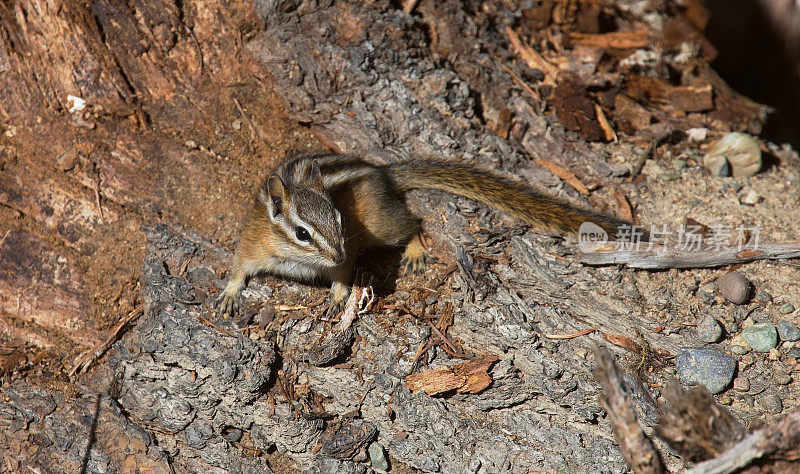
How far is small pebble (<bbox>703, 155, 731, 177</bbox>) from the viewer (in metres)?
3.70

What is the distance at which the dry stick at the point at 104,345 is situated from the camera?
336 cm

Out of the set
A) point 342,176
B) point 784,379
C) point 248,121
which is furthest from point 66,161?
point 784,379

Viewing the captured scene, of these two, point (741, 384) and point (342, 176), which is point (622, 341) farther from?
point (342, 176)

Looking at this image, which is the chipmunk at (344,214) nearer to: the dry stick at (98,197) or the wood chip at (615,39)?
the dry stick at (98,197)

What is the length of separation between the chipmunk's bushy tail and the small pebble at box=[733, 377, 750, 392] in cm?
94

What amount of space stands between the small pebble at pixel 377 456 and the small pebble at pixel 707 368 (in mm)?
1664

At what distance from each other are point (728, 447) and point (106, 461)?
3277mm

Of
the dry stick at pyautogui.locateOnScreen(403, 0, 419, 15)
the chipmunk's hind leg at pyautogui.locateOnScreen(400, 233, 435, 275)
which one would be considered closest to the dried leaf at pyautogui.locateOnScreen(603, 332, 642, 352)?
the chipmunk's hind leg at pyautogui.locateOnScreen(400, 233, 435, 275)

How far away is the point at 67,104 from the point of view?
3.55m

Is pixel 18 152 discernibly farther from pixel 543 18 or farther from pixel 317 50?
pixel 543 18

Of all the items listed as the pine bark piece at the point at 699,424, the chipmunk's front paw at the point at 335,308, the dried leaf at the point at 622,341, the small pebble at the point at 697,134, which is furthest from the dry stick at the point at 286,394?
the small pebble at the point at 697,134

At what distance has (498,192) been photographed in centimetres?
345

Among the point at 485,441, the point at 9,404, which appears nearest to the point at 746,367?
the point at 485,441

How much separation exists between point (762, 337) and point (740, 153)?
1.47 metres
